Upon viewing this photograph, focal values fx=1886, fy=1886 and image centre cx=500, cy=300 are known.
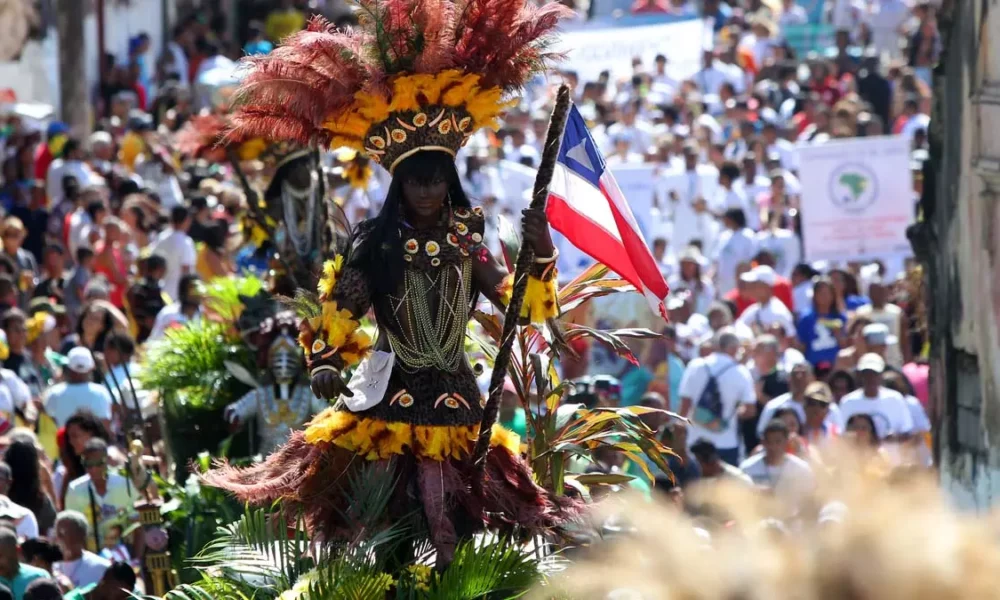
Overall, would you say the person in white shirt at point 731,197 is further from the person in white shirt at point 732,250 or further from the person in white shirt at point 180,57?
the person in white shirt at point 180,57

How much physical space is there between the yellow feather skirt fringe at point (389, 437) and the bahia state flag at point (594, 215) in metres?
0.81

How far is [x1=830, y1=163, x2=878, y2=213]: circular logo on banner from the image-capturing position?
16609 millimetres

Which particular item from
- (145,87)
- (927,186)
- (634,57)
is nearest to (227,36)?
(145,87)

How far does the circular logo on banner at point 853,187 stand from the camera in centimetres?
1661

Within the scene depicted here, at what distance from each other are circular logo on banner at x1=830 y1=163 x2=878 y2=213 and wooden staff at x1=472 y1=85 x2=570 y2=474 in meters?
10.4

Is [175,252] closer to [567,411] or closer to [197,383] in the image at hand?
[197,383]

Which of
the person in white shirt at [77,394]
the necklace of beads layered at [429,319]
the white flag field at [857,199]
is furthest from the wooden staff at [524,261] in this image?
the white flag field at [857,199]

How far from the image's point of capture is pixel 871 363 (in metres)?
12.6

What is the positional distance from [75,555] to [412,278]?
3.40m

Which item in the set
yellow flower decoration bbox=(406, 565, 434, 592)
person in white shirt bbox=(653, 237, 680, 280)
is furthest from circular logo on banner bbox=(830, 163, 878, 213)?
yellow flower decoration bbox=(406, 565, 434, 592)

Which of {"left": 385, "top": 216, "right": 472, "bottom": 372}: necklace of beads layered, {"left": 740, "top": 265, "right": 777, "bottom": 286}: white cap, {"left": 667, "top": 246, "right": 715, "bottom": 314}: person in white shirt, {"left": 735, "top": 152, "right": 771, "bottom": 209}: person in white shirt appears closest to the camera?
{"left": 385, "top": 216, "right": 472, "bottom": 372}: necklace of beads layered

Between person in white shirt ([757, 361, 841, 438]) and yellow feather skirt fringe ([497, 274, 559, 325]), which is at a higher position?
yellow feather skirt fringe ([497, 274, 559, 325])

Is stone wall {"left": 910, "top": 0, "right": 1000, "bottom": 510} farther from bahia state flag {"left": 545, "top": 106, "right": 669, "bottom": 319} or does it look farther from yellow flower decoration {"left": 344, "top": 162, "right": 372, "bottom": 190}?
yellow flower decoration {"left": 344, "top": 162, "right": 372, "bottom": 190}

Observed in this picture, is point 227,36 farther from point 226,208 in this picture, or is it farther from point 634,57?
point 226,208
